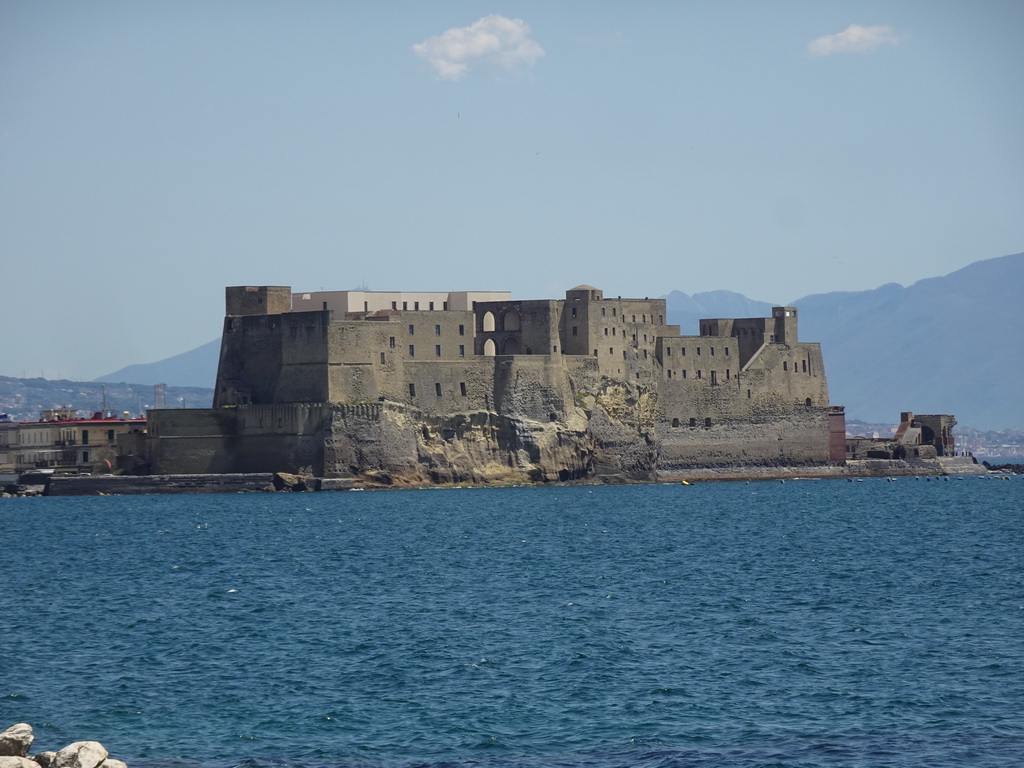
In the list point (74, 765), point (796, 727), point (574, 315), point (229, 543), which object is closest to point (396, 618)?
point (796, 727)

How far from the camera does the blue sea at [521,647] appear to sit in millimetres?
25672

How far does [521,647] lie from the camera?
3294 cm

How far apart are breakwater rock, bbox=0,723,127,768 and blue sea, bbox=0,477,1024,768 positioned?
6.92ft

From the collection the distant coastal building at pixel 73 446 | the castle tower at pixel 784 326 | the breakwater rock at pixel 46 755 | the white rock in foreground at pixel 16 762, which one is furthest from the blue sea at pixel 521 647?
the castle tower at pixel 784 326

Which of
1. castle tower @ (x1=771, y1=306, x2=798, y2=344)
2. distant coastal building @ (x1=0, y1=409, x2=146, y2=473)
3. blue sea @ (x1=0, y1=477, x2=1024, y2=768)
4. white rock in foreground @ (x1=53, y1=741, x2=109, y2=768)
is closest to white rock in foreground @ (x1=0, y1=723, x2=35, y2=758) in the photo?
white rock in foreground @ (x1=53, y1=741, x2=109, y2=768)

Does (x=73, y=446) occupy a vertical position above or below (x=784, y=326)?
below

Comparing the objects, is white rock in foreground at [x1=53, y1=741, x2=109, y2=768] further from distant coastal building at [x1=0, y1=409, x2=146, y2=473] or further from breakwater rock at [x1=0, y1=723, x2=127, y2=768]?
distant coastal building at [x1=0, y1=409, x2=146, y2=473]

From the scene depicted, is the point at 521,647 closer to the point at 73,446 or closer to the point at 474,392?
the point at 474,392

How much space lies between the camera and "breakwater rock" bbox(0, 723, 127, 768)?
871 inches

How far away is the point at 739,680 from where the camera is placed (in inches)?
1163

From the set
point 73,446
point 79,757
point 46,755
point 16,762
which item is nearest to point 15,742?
point 46,755

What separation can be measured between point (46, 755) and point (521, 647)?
1207 centimetres

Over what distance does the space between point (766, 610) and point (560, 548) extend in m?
16.7

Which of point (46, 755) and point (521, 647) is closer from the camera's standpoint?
point (46, 755)
